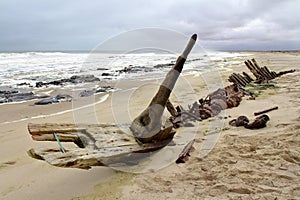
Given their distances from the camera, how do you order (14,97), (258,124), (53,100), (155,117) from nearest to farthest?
(155,117)
(258,124)
(53,100)
(14,97)

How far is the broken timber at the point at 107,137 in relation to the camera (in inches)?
134

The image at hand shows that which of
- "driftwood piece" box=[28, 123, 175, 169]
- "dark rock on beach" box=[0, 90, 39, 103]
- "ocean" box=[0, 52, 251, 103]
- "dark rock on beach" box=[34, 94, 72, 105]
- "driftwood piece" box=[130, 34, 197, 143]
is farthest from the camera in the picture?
"ocean" box=[0, 52, 251, 103]

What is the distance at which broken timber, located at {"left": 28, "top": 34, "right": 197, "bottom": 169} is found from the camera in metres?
3.39

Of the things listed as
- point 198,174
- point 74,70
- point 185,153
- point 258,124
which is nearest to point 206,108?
point 258,124

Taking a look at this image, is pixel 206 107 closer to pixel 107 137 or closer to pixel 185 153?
pixel 185 153

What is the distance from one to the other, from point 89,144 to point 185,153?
153 cm

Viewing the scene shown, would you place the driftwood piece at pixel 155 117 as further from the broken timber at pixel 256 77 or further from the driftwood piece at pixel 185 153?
the broken timber at pixel 256 77

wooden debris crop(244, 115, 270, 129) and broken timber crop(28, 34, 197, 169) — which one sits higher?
broken timber crop(28, 34, 197, 169)

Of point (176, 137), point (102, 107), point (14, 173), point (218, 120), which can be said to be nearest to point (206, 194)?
point (176, 137)

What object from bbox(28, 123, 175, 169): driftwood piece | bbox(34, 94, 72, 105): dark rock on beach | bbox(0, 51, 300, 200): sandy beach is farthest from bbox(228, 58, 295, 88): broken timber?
bbox(28, 123, 175, 169): driftwood piece

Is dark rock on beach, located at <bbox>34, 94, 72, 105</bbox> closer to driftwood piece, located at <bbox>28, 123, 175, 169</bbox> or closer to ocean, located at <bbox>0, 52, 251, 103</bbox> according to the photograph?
ocean, located at <bbox>0, 52, 251, 103</bbox>

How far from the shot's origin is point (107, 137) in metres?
4.35

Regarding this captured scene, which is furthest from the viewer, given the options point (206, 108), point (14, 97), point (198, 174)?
point (14, 97)

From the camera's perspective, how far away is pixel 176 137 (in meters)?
5.66
